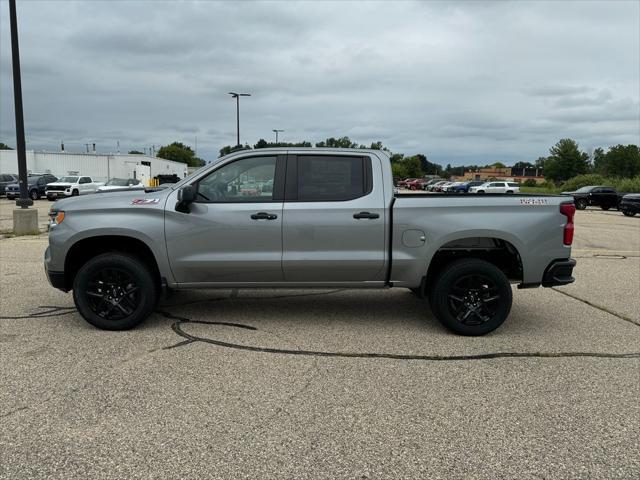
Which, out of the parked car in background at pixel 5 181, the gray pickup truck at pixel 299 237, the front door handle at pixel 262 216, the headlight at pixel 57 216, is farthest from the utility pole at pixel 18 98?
the parked car in background at pixel 5 181

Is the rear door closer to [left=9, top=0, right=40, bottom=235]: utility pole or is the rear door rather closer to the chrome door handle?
the chrome door handle

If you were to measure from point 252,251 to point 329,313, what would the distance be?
142cm

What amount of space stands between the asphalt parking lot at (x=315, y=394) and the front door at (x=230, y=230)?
0.61 m

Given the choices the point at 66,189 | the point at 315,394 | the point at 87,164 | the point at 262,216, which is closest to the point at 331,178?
the point at 262,216

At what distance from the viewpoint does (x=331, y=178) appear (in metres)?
5.48

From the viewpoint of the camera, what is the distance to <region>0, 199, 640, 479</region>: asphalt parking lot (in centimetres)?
302

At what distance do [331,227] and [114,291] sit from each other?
2.31 m

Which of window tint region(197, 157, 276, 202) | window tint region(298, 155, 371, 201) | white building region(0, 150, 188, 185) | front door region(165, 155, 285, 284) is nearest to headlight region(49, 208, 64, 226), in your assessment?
front door region(165, 155, 285, 284)

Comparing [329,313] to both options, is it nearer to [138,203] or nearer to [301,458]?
[138,203]

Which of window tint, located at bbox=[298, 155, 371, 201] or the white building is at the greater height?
the white building

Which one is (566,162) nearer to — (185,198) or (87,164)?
(87,164)

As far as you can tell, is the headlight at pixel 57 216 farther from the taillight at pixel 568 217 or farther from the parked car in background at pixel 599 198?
the parked car in background at pixel 599 198

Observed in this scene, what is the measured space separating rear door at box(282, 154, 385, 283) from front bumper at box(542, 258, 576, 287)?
1.69 metres

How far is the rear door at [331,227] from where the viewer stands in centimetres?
532
